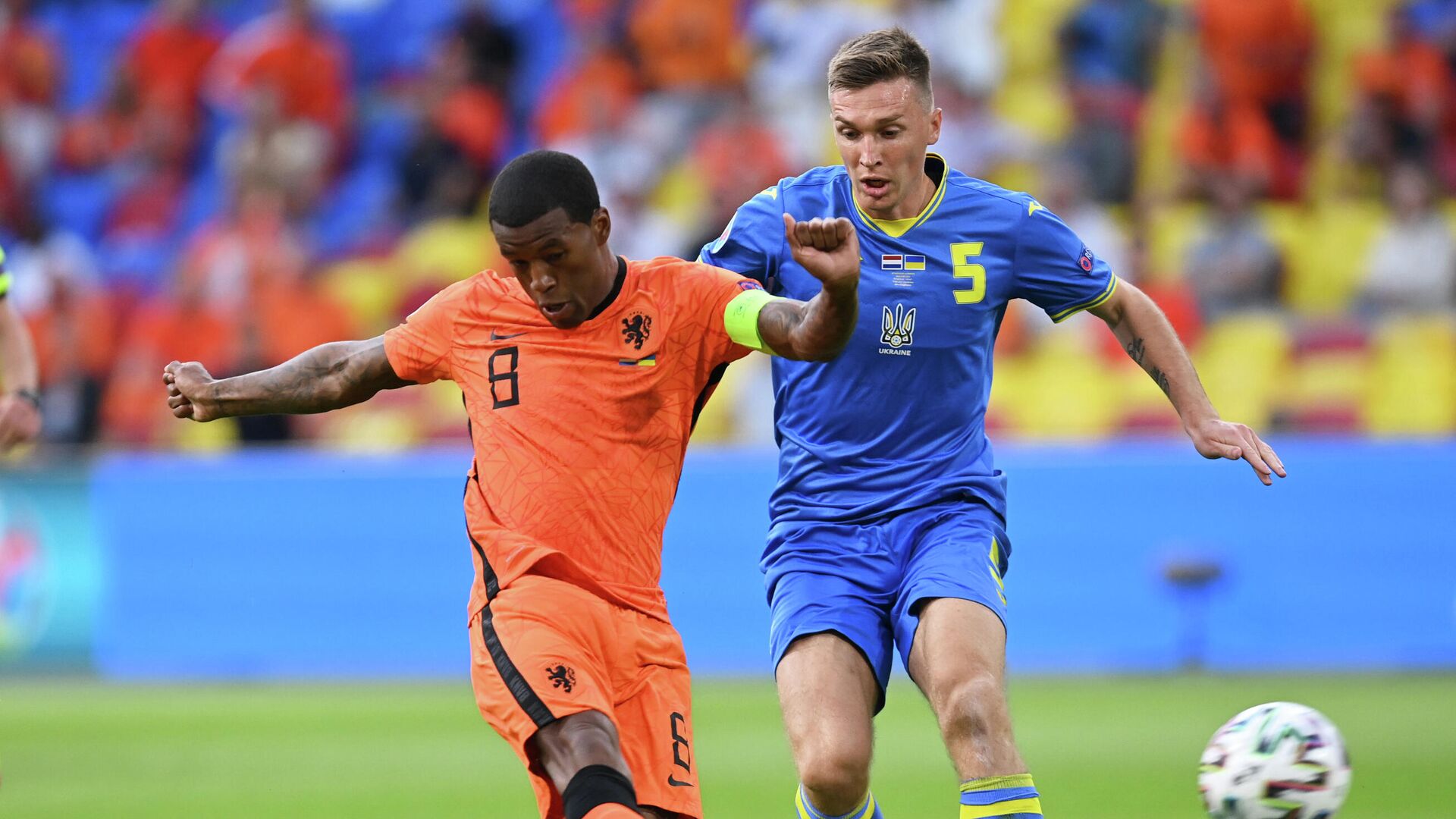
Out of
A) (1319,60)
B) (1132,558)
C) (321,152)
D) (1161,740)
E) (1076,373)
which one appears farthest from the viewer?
(321,152)

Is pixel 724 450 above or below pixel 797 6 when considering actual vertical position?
below

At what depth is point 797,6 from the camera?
15.8 m

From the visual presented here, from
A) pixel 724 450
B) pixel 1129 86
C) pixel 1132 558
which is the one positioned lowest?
pixel 1132 558

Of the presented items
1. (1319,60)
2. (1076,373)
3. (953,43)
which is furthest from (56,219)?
(1319,60)

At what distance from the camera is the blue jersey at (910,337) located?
5898mm

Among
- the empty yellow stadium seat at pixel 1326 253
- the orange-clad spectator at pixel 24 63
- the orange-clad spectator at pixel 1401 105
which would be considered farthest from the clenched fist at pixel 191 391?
the orange-clad spectator at pixel 24 63

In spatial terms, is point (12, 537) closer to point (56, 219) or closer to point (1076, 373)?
point (56, 219)

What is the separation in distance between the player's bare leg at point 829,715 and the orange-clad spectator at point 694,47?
10.9 meters

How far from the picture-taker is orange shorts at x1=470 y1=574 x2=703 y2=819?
4.95m

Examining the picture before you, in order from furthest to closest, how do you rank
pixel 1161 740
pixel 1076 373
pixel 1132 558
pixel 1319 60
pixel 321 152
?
pixel 321 152
pixel 1319 60
pixel 1076 373
pixel 1132 558
pixel 1161 740

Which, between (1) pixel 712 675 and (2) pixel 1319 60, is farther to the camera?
(2) pixel 1319 60

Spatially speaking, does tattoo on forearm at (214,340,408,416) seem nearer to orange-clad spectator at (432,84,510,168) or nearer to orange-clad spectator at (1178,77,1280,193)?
orange-clad spectator at (1178,77,1280,193)

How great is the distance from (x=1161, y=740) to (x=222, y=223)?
9642 mm

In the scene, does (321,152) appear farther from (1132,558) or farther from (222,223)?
(1132,558)
